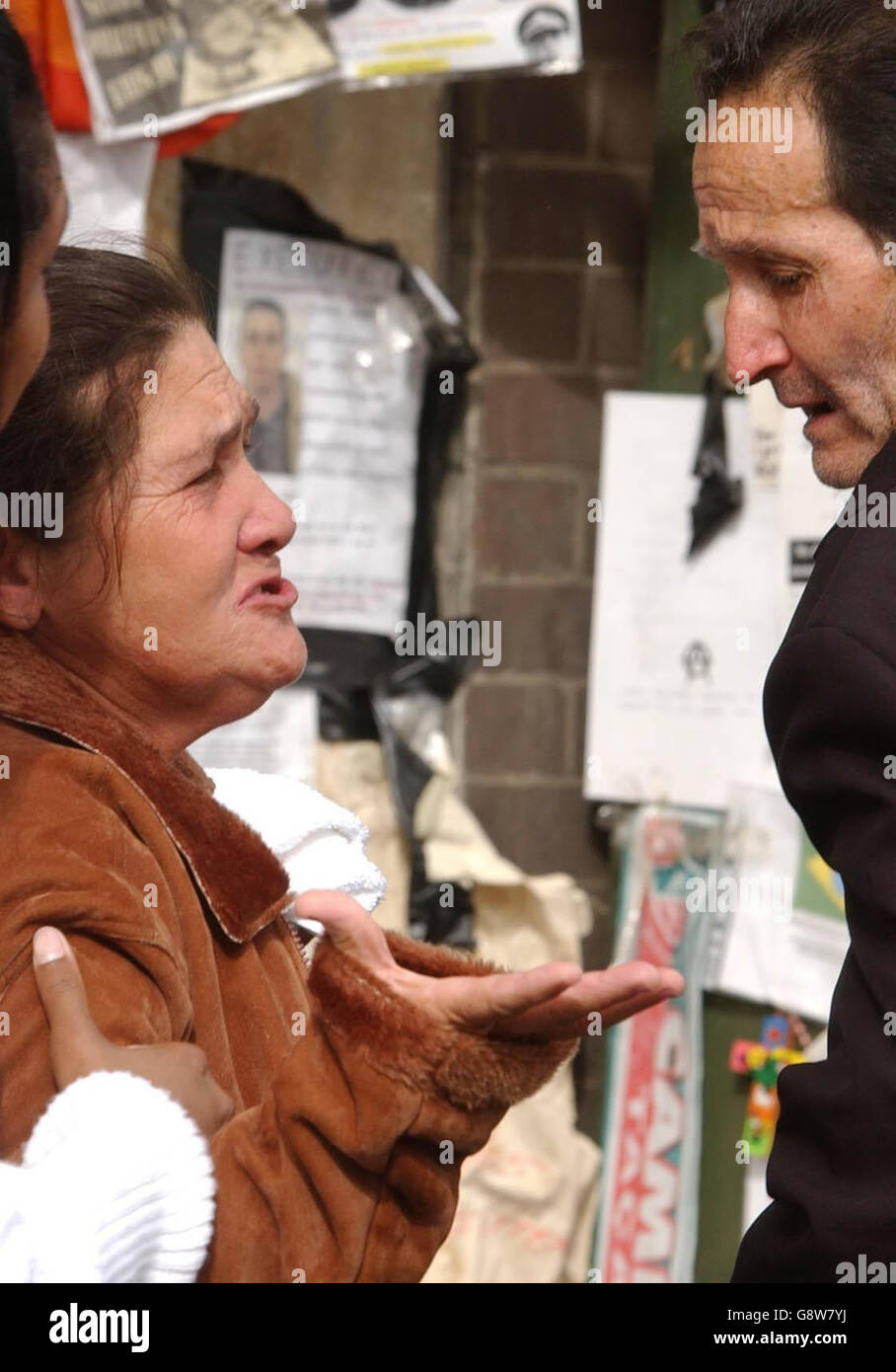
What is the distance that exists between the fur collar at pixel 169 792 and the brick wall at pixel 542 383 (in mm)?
2150

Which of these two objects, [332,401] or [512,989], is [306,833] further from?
[332,401]

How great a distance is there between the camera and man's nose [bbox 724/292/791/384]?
1.54 metres

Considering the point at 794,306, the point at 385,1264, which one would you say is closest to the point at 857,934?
the point at 385,1264

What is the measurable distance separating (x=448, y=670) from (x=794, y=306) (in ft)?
7.09

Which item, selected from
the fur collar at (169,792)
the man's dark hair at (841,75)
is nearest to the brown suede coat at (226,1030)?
the fur collar at (169,792)

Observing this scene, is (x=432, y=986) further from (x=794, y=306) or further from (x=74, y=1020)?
(x=794, y=306)

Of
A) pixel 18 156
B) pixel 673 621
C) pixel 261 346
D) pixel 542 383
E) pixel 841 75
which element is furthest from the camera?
pixel 542 383

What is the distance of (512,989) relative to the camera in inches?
47.4

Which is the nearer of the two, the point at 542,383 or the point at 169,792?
the point at 169,792

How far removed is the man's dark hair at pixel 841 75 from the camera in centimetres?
141

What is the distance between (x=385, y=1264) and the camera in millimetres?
1355

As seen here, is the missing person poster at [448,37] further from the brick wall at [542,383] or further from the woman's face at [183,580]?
the woman's face at [183,580]

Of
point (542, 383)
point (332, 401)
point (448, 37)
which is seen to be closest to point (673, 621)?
point (542, 383)

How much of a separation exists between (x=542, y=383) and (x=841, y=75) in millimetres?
2274
